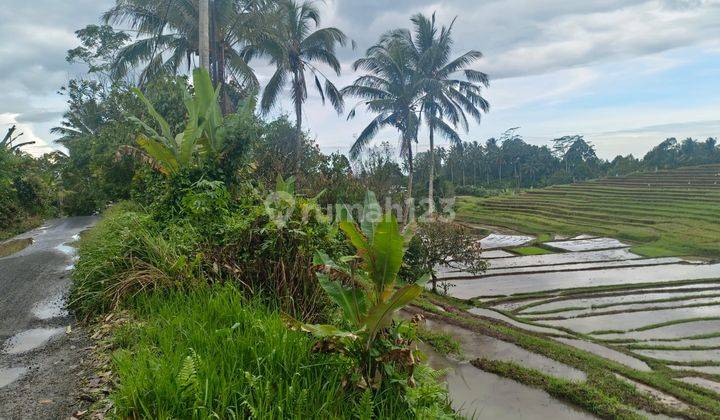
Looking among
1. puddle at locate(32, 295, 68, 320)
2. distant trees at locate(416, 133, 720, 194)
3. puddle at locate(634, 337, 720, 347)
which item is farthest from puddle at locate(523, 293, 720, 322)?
distant trees at locate(416, 133, 720, 194)

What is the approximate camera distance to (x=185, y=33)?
49.3ft

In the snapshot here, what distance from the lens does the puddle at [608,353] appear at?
9.58 meters

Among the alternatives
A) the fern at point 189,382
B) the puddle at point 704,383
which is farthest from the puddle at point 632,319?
the fern at point 189,382

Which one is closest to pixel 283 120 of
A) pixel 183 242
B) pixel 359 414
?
pixel 183 242

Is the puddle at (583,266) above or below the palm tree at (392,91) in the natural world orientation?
below

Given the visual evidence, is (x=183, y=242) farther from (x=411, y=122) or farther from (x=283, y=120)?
(x=411, y=122)

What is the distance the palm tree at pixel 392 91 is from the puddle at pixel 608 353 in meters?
15.0

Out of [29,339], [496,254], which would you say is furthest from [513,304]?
[29,339]

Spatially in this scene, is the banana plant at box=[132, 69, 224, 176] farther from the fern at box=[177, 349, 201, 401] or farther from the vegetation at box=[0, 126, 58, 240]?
the vegetation at box=[0, 126, 58, 240]

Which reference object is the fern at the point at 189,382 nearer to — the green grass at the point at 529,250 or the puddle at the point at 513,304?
the puddle at the point at 513,304

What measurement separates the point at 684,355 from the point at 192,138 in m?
11.4

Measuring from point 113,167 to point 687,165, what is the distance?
5675cm

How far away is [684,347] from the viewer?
11.1 m

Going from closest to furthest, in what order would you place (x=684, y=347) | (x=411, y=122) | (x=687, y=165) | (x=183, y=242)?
(x=183, y=242)
(x=684, y=347)
(x=411, y=122)
(x=687, y=165)
